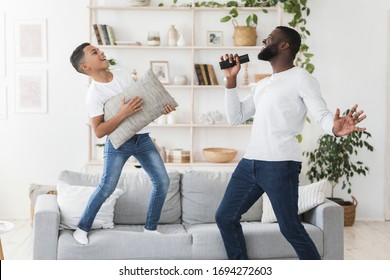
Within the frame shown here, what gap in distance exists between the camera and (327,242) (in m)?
3.71

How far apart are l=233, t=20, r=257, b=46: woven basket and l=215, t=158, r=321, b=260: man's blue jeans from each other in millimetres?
2781

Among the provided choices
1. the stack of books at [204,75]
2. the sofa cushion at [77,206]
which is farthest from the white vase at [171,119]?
the sofa cushion at [77,206]

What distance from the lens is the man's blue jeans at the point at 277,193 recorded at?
9.61 ft

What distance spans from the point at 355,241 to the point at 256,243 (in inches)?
68.9

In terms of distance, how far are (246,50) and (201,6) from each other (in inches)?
23.0

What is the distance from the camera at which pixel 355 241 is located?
509cm

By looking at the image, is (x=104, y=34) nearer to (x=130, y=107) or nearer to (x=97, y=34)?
(x=97, y=34)

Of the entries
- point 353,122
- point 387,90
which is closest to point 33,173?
point 387,90

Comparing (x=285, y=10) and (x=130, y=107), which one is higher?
(x=285, y=10)

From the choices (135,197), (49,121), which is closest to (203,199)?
(135,197)

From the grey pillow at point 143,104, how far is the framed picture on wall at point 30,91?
2.56 meters

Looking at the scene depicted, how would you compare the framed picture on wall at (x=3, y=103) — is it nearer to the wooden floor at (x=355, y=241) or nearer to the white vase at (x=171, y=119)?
the wooden floor at (x=355, y=241)

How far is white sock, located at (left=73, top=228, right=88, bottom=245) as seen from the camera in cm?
354

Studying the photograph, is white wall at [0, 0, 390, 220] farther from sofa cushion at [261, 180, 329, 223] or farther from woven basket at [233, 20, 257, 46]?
sofa cushion at [261, 180, 329, 223]
